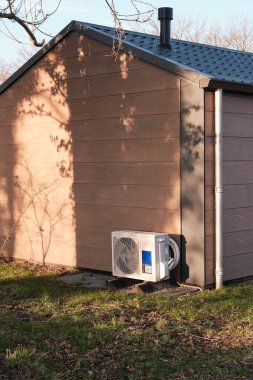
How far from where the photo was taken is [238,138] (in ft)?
26.0

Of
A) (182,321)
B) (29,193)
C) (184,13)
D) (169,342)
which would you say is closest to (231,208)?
(182,321)

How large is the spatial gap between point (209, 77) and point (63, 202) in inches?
128

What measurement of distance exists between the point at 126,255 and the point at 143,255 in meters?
0.29

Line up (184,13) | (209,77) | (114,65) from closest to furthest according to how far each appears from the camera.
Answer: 1. (209,77)
2. (114,65)
3. (184,13)

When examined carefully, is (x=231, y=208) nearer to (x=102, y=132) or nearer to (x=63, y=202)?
(x=102, y=132)

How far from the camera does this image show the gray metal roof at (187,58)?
24.8ft

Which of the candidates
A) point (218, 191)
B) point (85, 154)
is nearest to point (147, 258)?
point (218, 191)

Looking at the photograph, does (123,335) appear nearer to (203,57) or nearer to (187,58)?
(187,58)

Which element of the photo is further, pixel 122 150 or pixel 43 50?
pixel 43 50

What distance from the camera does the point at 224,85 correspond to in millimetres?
7473

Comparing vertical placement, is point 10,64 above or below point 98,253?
above

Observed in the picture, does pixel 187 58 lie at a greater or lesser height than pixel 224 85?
greater

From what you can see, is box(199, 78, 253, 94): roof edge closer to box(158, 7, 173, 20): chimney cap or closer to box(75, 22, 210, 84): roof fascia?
→ box(75, 22, 210, 84): roof fascia

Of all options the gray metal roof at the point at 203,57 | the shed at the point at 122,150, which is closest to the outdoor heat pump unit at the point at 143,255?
the shed at the point at 122,150
